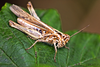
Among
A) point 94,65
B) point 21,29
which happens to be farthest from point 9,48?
point 94,65

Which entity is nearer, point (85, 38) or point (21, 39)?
point (21, 39)

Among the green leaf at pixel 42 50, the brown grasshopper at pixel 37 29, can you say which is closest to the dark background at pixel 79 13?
the green leaf at pixel 42 50

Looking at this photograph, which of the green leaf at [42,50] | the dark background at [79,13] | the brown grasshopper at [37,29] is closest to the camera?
the green leaf at [42,50]

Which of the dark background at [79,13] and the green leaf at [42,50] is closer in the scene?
the green leaf at [42,50]

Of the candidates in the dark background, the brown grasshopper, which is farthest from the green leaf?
the dark background

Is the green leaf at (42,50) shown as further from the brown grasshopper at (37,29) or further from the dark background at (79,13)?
the dark background at (79,13)

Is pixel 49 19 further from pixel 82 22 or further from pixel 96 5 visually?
pixel 96 5

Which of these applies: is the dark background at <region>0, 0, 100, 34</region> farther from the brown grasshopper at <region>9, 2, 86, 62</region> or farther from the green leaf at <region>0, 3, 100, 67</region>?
the brown grasshopper at <region>9, 2, 86, 62</region>

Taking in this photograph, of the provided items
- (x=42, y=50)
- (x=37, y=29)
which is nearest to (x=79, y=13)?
(x=37, y=29)
